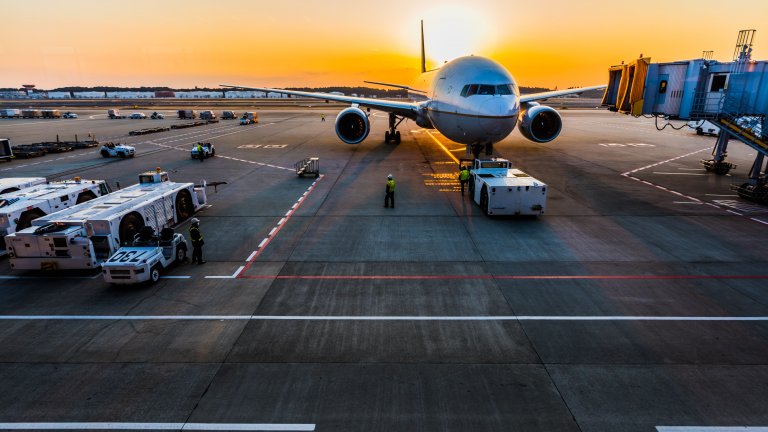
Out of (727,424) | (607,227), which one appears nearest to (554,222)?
(607,227)

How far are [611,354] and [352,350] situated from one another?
596 centimetres

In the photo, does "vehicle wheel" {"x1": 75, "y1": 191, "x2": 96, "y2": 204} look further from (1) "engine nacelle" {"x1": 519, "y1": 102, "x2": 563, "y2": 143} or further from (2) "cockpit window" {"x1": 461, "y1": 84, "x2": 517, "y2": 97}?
(1) "engine nacelle" {"x1": 519, "y1": 102, "x2": 563, "y2": 143}

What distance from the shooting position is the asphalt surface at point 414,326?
763 centimetres

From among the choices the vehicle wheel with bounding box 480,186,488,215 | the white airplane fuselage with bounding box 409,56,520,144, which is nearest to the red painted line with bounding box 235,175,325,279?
the vehicle wheel with bounding box 480,186,488,215

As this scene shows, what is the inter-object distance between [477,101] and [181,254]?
1867cm

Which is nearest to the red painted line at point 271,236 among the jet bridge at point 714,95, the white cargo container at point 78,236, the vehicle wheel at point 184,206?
the white cargo container at point 78,236

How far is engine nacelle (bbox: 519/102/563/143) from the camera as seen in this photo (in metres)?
32.2

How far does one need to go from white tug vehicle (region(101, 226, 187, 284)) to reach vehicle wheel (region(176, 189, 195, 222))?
17.0 ft

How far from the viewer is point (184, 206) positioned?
19.7 meters

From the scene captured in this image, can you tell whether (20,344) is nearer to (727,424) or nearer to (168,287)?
(168,287)

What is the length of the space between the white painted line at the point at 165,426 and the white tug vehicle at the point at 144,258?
5.57 m

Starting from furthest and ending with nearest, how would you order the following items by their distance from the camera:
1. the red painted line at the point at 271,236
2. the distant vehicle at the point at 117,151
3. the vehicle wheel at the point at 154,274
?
the distant vehicle at the point at 117,151
the red painted line at the point at 271,236
the vehicle wheel at the point at 154,274

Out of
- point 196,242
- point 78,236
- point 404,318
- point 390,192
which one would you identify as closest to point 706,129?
point 390,192

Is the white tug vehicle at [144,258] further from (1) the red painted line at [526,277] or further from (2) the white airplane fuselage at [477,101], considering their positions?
(2) the white airplane fuselage at [477,101]
